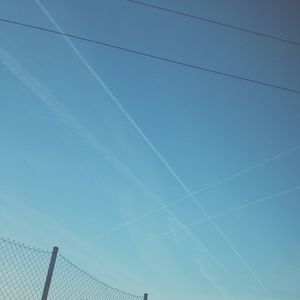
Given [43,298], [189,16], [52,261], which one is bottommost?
[43,298]

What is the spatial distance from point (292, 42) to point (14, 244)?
22.7ft

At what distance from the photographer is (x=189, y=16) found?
852 cm

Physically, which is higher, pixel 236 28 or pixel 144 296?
pixel 236 28

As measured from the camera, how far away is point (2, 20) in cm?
755

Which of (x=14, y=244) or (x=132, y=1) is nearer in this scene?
(x=14, y=244)

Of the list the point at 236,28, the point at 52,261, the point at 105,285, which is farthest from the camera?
the point at 236,28

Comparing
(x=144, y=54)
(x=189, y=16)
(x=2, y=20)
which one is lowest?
(x=2, y=20)

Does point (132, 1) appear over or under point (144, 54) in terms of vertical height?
over

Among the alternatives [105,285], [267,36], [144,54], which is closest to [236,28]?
[267,36]

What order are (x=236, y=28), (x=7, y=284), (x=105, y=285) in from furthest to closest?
(x=236, y=28) → (x=105, y=285) → (x=7, y=284)

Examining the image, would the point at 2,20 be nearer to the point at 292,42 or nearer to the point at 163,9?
the point at 163,9

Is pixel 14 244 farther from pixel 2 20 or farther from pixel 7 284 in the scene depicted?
pixel 2 20

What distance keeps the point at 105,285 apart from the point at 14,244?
2350mm

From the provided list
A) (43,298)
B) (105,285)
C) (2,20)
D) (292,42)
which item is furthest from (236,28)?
(43,298)
